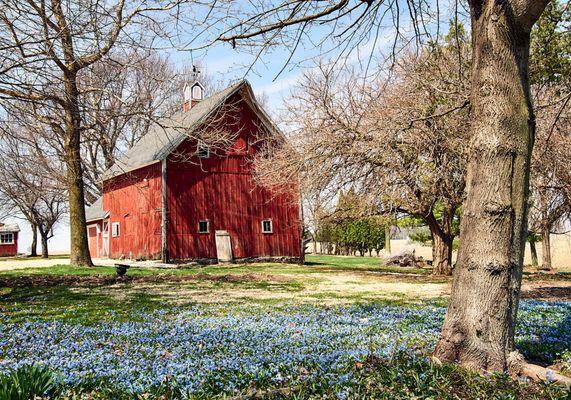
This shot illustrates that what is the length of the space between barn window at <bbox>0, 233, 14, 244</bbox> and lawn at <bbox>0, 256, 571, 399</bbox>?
187ft

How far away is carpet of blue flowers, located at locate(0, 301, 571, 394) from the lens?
424 centimetres

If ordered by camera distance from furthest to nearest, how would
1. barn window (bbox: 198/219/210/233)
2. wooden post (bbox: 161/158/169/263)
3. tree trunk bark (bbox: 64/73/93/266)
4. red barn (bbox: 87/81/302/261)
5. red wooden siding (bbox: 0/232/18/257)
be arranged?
red wooden siding (bbox: 0/232/18/257), barn window (bbox: 198/219/210/233), red barn (bbox: 87/81/302/261), wooden post (bbox: 161/158/169/263), tree trunk bark (bbox: 64/73/93/266)

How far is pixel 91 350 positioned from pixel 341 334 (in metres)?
2.85

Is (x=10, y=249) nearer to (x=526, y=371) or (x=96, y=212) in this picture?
(x=96, y=212)

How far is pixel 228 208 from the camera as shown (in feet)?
93.9

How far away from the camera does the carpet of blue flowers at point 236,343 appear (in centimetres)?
424

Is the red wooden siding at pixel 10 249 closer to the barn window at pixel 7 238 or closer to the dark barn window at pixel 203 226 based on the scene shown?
the barn window at pixel 7 238

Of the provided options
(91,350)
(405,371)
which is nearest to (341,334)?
(405,371)

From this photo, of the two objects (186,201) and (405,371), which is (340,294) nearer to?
(405,371)

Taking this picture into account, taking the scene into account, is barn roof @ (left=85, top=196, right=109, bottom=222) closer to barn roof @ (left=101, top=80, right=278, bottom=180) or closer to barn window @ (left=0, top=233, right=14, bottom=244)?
barn roof @ (left=101, top=80, right=278, bottom=180)

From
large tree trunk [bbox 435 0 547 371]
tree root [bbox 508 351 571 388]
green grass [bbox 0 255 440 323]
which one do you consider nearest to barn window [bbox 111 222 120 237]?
green grass [bbox 0 255 440 323]

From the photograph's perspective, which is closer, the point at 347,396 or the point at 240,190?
the point at 347,396

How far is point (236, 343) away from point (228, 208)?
23.2 m

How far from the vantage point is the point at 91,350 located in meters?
5.45
